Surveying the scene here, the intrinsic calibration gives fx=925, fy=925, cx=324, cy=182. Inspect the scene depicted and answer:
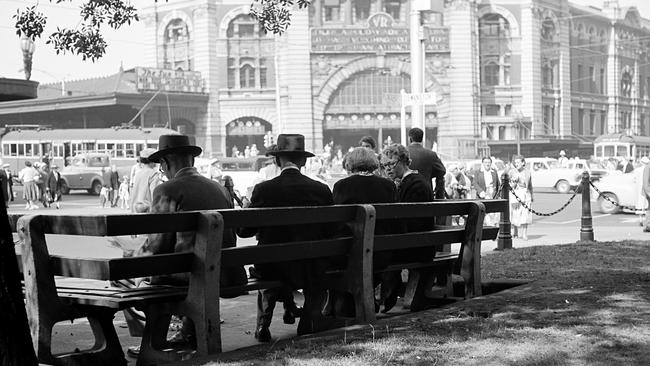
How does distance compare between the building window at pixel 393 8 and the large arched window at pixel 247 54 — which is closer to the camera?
the large arched window at pixel 247 54

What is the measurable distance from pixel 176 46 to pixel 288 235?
73.4 meters

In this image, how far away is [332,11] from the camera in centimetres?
7838

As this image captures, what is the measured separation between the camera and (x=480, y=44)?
78.3m

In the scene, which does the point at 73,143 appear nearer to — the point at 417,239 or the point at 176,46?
the point at 176,46

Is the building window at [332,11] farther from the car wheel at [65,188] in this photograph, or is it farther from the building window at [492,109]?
the car wheel at [65,188]

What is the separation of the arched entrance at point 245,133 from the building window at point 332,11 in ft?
34.1

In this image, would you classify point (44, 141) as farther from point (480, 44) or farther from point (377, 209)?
point (377, 209)

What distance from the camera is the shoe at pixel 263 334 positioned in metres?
7.13

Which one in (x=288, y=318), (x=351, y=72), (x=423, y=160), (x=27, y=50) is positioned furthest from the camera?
(x=351, y=72)

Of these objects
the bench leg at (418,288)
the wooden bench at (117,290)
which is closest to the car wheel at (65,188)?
the bench leg at (418,288)

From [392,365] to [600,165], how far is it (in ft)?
169

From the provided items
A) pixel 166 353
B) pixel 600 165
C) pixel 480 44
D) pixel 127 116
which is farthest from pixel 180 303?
pixel 480 44

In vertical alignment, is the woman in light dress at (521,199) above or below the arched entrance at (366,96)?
below

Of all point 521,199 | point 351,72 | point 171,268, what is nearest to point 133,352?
point 171,268
